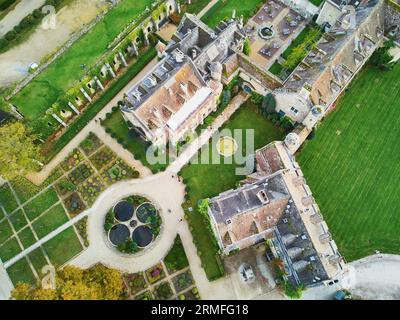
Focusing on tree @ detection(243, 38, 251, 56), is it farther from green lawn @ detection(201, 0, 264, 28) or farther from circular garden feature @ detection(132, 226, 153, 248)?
circular garden feature @ detection(132, 226, 153, 248)

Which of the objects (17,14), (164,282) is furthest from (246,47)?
(17,14)

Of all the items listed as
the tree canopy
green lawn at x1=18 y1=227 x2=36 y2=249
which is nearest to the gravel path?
green lawn at x1=18 y1=227 x2=36 y2=249

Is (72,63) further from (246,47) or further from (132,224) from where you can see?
(246,47)

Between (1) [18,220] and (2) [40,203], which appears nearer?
(1) [18,220]

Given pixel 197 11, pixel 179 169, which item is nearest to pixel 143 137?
pixel 179 169
